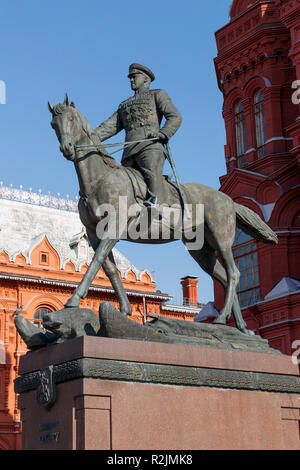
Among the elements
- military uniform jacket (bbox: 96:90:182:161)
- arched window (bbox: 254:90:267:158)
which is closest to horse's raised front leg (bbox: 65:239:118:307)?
military uniform jacket (bbox: 96:90:182:161)

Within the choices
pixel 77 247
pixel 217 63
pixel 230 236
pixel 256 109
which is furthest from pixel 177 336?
pixel 77 247

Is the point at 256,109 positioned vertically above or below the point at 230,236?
above

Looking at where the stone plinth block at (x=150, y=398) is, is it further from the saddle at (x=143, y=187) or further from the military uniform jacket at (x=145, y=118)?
the military uniform jacket at (x=145, y=118)

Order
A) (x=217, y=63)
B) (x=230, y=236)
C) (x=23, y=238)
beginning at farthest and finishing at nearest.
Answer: (x=23, y=238), (x=217, y=63), (x=230, y=236)

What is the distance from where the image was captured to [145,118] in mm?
9828

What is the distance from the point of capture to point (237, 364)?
28.9ft

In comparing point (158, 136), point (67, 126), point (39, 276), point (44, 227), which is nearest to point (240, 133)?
point (39, 276)

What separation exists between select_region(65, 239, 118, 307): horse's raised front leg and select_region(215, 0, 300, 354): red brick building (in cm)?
1684

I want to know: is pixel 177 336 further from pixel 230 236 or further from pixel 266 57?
pixel 266 57

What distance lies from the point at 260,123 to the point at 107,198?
68.2 ft

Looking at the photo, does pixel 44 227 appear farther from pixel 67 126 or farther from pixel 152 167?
pixel 67 126

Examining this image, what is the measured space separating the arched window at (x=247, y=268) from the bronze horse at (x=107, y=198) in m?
16.9

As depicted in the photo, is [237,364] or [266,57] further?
[266,57]
